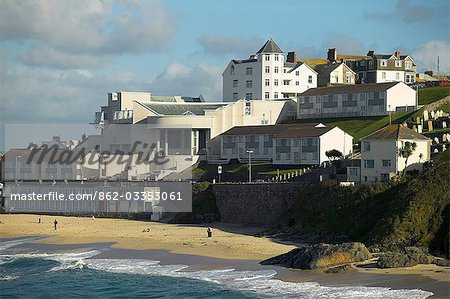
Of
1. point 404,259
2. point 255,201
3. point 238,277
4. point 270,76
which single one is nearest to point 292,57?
point 270,76

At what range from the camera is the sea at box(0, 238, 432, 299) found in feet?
126

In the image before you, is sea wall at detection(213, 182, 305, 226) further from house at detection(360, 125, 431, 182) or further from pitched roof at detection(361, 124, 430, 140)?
pitched roof at detection(361, 124, 430, 140)

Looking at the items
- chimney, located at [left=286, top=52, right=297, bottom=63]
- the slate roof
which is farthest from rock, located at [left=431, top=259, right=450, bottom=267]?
chimney, located at [left=286, top=52, right=297, bottom=63]

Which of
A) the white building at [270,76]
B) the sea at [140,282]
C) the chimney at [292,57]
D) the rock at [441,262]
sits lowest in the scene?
the sea at [140,282]

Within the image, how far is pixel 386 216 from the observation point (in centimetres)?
4869

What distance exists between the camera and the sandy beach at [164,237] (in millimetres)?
49969

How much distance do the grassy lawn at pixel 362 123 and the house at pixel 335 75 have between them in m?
17.4

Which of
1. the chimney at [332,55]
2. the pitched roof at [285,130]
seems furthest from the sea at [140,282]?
the chimney at [332,55]

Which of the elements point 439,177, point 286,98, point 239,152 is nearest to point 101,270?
point 439,177

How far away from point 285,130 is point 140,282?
128 feet

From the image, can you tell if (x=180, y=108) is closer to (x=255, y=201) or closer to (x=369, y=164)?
(x=255, y=201)

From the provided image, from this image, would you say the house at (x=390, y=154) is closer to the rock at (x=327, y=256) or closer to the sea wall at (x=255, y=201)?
the sea wall at (x=255, y=201)

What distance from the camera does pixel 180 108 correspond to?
96000mm

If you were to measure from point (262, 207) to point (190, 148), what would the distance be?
84.8ft
